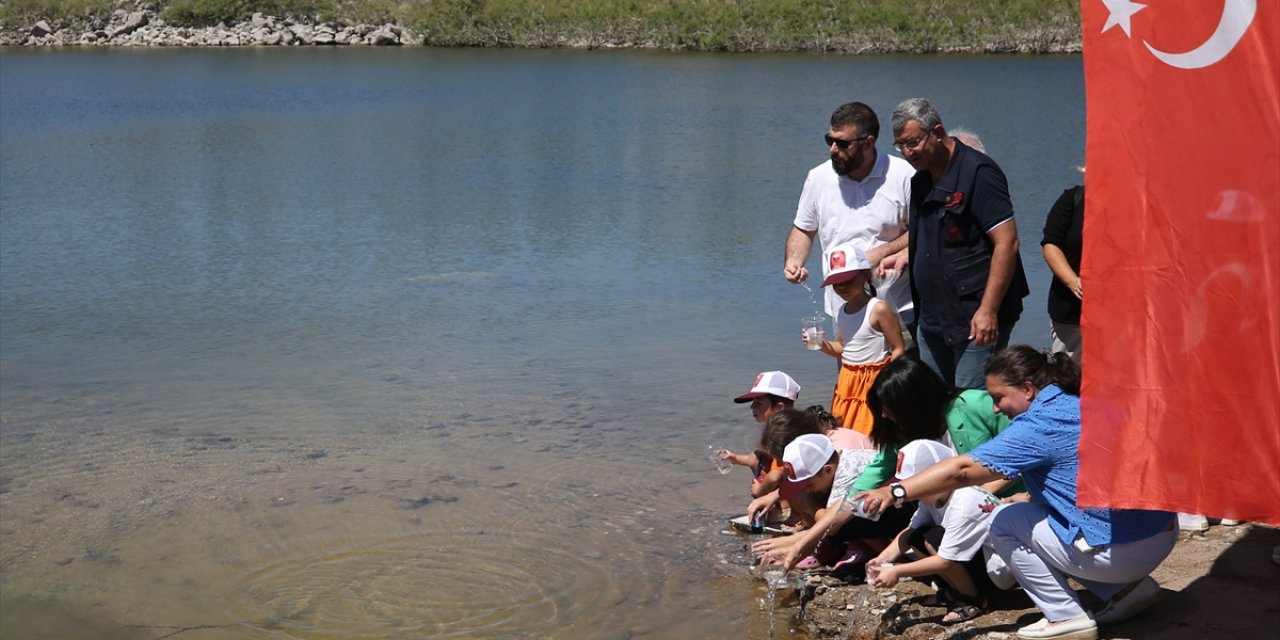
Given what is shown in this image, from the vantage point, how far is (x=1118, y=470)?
3.51 meters

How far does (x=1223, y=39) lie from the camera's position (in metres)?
3.25

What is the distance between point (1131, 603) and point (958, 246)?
5.16 feet

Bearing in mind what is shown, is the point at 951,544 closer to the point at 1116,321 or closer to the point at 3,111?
the point at 1116,321

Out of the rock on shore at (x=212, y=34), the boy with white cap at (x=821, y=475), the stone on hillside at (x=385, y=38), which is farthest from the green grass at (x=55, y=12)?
the boy with white cap at (x=821, y=475)

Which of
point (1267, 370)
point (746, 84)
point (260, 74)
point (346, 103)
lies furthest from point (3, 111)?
point (1267, 370)

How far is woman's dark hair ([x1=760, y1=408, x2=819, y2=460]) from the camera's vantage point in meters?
5.21

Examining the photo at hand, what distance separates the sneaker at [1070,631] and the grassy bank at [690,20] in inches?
1844

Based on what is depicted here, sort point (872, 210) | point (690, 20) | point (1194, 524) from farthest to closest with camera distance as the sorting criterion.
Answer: point (690, 20), point (872, 210), point (1194, 524)

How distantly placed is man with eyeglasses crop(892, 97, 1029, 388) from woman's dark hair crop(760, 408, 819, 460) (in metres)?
0.62

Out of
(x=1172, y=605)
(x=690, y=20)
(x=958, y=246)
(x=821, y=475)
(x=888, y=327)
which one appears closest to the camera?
(x=1172, y=605)

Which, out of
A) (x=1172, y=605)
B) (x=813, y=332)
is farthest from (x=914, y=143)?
(x=1172, y=605)

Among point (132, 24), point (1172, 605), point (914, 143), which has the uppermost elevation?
point (132, 24)

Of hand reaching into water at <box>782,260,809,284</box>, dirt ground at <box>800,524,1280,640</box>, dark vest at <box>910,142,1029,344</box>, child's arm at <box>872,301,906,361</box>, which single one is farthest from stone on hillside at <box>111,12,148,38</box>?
dirt ground at <box>800,524,1280,640</box>

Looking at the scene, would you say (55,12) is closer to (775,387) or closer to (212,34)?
(212,34)
